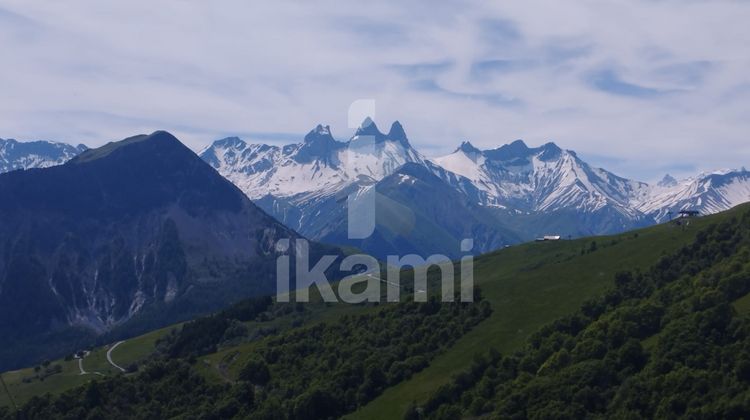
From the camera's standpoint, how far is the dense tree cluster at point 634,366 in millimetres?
142500

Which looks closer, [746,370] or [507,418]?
[746,370]

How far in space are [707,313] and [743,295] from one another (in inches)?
730

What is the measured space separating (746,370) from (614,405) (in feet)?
70.3

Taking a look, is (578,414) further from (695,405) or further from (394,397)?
(394,397)

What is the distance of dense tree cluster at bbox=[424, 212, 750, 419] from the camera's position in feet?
468

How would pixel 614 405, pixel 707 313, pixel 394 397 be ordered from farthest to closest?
1. pixel 394 397
2. pixel 707 313
3. pixel 614 405

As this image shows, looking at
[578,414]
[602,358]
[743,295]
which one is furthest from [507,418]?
[743,295]

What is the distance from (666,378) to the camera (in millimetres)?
146750

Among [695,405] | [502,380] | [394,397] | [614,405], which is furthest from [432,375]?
[695,405]

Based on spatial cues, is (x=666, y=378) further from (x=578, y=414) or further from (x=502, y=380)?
(x=502, y=380)

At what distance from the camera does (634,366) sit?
160 metres

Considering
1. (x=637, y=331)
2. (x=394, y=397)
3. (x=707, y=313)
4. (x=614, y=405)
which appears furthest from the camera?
(x=394, y=397)

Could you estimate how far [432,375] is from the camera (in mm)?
197750

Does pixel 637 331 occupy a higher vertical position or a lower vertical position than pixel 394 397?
higher
